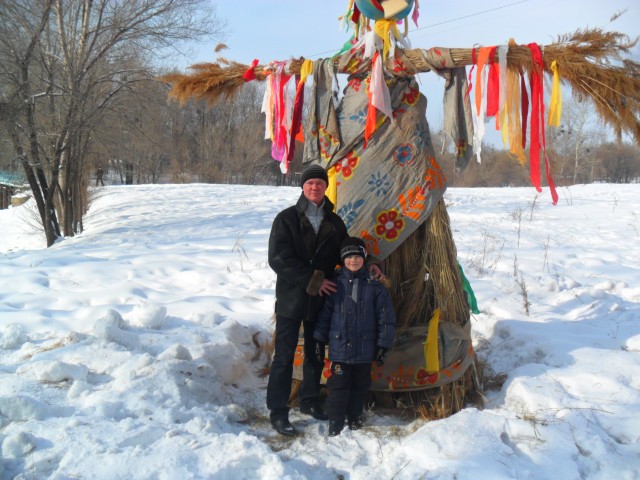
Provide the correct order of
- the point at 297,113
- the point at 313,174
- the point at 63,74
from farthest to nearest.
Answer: the point at 63,74
the point at 297,113
the point at 313,174

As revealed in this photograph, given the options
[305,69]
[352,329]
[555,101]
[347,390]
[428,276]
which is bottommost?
[347,390]

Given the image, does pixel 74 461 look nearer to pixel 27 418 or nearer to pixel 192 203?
pixel 27 418

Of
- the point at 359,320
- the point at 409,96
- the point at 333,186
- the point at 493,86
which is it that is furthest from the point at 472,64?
the point at 359,320

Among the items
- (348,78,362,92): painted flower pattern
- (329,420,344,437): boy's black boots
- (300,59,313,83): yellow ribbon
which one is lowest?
(329,420,344,437): boy's black boots

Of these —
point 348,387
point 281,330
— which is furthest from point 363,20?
point 348,387

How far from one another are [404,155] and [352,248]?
2.57 ft

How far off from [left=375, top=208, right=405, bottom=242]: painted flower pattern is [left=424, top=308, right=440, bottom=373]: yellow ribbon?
0.62 m

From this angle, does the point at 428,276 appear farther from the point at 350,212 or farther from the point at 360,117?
the point at 360,117

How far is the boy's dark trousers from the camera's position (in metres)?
3.04

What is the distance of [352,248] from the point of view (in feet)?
9.86

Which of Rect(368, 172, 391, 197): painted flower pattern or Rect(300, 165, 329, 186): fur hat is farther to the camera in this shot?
Rect(368, 172, 391, 197): painted flower pattern

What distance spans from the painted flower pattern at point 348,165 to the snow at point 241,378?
1.62 m

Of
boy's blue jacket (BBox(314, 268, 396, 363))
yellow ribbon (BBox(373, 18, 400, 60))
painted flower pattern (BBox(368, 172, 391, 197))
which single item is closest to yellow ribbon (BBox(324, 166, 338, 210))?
painted flower pattern (BBox(368, 172, 391, 197))

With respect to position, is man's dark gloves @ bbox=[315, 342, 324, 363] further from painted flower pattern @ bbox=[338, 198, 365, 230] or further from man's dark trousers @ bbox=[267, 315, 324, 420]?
painted flower pattern @ bbox=[338, 198, 365, 230]
